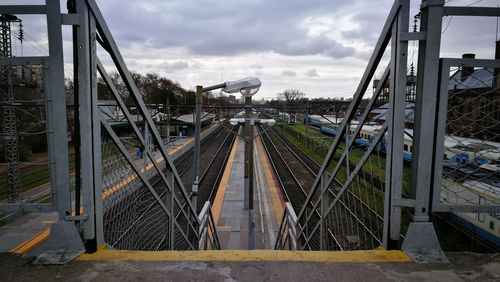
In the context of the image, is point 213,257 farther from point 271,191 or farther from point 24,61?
point 271,191

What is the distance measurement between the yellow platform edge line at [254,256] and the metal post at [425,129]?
18 centimetres

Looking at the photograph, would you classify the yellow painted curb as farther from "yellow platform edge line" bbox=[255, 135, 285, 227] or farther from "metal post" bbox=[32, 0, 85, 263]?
"yellow platform edge line" bbox=[255, 135, 285, 227]

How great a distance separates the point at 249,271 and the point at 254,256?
0.19 meters

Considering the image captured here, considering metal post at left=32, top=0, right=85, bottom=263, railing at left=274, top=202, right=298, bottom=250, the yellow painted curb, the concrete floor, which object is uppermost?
metal post at left=32, top=0, right=85, bottom=263

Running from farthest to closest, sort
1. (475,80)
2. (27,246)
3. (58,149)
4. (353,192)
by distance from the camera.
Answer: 1. (353,192)
2. (27,246)
3. (475,80)
4. (58,149)

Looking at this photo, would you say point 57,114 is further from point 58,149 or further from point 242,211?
point 242,211

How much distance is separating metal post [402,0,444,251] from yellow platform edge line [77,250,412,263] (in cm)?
18

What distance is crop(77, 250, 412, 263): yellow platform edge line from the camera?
78.1 inches

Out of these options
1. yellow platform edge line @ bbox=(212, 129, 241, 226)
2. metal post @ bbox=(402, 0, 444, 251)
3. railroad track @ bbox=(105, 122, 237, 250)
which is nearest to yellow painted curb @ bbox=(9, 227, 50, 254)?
railroad track @ bbox=(105, 122, 237, 250)

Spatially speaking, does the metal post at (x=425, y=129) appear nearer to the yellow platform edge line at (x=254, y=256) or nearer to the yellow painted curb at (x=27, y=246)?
the yellow platform edge line at (x=254, y=256)

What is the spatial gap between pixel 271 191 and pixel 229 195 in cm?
207

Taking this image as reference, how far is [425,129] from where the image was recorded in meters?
2.00

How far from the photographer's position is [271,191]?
16.6 metres

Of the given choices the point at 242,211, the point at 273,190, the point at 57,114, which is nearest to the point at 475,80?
the point at 57,114
